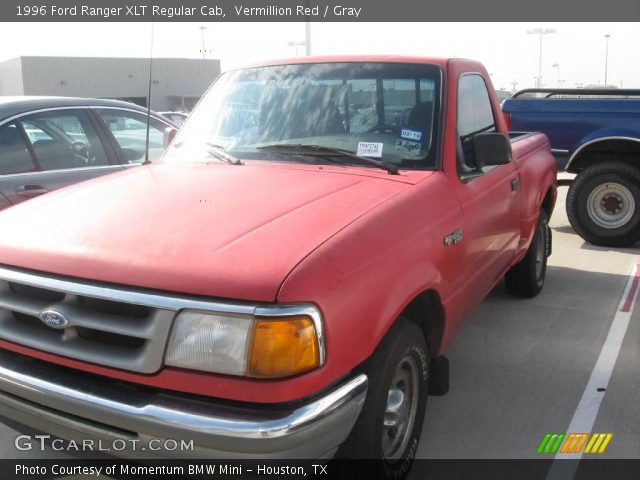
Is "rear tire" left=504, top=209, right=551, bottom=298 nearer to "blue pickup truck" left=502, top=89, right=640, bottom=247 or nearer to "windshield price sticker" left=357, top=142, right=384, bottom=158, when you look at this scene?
"blue pickup truck" left=502, top=89, right=640, bottom=247

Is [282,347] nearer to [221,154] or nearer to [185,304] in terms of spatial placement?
[185,304]

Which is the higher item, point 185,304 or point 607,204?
point 185,304

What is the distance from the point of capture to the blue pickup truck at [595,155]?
680 centimetres

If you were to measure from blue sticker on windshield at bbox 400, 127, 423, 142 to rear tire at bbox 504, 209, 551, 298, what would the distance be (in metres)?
2.13

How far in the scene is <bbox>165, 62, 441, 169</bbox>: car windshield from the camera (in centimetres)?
324

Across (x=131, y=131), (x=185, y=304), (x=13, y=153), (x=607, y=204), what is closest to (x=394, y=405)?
(x=185, y=304)

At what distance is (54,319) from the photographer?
223cm

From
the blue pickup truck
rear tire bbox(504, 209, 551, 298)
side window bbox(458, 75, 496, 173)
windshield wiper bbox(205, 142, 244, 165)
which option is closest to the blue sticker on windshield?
side window bbox(458, 75, 496, 173)

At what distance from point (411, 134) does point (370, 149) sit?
0.23 m

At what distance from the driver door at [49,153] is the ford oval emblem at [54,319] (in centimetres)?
246

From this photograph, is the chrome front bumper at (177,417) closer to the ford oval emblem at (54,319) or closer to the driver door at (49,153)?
the ford oval emblem at (54,319)

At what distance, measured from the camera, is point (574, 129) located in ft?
22.9

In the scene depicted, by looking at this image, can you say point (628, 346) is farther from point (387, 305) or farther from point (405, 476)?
point (387, 305)

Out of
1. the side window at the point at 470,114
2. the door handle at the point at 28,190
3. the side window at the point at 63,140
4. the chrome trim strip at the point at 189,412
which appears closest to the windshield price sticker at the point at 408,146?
the side window at the point at 470,114
